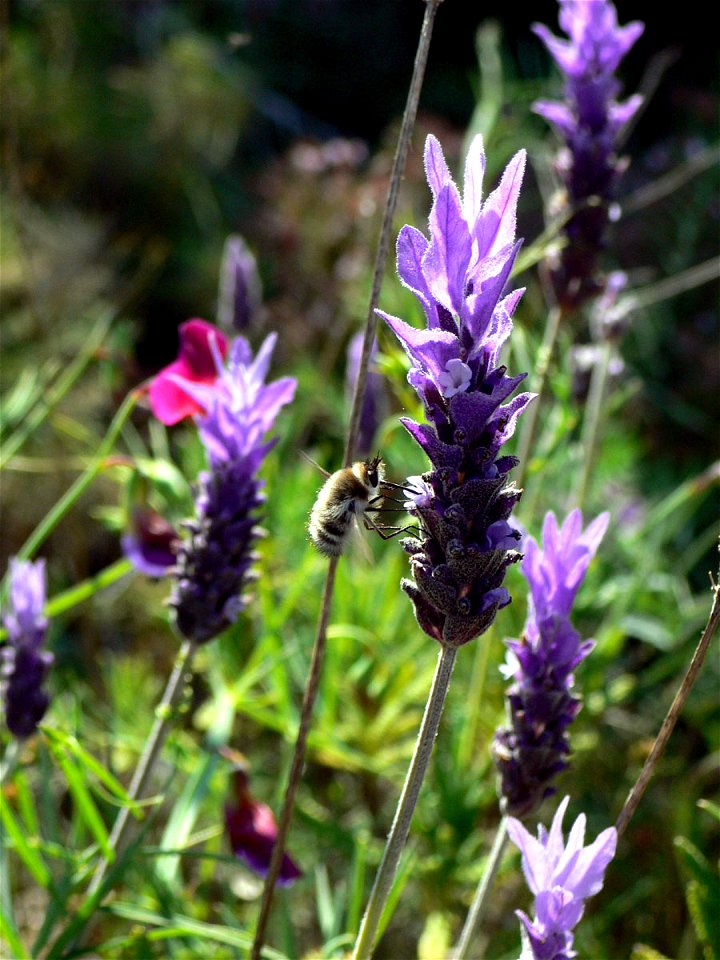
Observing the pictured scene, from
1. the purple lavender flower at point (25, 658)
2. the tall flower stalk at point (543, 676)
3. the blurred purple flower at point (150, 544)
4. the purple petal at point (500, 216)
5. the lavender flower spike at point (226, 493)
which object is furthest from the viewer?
the blurred purple flower at point (150, 544)

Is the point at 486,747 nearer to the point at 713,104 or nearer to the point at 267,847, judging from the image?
the point at 267,847

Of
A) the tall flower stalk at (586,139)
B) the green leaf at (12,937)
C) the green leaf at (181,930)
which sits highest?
the tall flower stalk at (586,139)

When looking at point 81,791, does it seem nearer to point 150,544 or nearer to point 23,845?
point 23,845

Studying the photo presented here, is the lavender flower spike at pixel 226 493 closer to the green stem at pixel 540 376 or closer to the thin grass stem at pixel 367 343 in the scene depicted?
the thin grass stem at pixel 367 343

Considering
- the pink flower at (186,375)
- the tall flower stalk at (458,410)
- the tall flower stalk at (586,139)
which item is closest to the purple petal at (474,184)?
the tall flower stalk at (458,410)

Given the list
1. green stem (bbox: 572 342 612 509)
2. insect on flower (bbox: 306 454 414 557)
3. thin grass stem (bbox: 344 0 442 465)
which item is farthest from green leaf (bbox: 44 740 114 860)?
green stem (bbox: 572 342 612 509)

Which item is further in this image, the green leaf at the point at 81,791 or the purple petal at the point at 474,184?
the green leaf at the point at 81,791

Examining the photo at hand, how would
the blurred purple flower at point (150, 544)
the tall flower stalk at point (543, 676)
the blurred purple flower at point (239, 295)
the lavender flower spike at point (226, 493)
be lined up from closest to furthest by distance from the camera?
1. the tall flower stalk at point (543, 676)
2. the lavender flower spike at point (226, 493)
3. the blurred purple flower at point (150, 544)
4. the blurred purple flower at point (239, 295)

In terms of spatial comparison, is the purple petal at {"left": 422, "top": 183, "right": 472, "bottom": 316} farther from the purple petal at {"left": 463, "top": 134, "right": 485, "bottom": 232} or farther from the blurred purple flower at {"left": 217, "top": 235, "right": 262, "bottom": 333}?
the blurred purple flower at {"left": 217, "top": 235, "right": 262, "bottom": 333}
